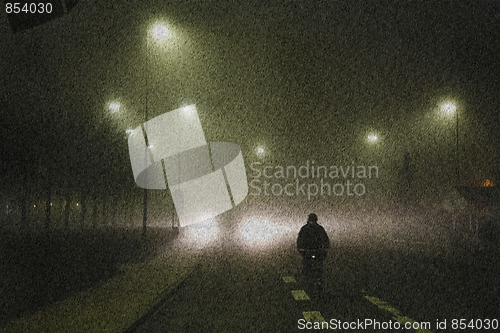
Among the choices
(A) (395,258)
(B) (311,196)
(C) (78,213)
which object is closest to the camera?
(C) (78,213)

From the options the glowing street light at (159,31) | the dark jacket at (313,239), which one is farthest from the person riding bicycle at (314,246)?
the glowing street light at (159,31)

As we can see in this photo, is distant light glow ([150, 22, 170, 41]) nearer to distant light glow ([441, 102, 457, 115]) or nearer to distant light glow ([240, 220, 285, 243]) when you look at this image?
distant light glow ([441, 102, 457, 115])

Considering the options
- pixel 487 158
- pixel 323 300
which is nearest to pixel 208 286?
pixel 323 300

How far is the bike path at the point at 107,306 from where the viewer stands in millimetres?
6191

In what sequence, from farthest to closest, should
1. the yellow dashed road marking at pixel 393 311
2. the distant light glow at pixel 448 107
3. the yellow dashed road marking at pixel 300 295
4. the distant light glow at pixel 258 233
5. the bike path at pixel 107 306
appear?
1. the distant light glow at pixel 258 233
2. the distant light glow at pixel 448 107
3. the yellow dashed road marking at pixel 300 295
4. the yellow dashed road marking at pixel 393 311
5. the bike path at pixel 107 306

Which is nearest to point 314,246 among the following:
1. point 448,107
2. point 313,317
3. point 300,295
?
point 300,295

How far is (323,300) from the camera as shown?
8547mm

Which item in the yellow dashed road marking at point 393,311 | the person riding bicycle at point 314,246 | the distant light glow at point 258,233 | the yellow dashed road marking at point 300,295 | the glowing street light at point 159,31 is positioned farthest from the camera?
the distant light glow at point 258,233

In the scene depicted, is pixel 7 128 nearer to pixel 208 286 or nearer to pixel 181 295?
pixel 181 295

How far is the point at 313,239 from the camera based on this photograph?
9.05m

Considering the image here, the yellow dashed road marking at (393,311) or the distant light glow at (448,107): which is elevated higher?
the distant light glow at (448,107)

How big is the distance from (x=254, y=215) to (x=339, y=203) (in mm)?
16897

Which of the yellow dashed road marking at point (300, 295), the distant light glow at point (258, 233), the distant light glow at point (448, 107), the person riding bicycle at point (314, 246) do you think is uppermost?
the distant light glow at point (448, 107)
